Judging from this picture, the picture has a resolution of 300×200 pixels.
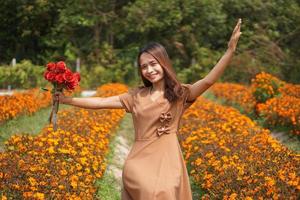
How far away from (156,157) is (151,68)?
484 millimetres

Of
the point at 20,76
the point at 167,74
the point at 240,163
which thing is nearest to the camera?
the point at 167,74

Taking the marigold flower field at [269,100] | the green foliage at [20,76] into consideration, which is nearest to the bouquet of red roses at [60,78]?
the marigold flower field at [269,100]

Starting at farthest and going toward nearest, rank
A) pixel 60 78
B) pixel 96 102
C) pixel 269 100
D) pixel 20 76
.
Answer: pixel 20 76 < pixel 269 100 < pixel 60 78 < pixel 96 102

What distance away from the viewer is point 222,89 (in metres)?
16.1

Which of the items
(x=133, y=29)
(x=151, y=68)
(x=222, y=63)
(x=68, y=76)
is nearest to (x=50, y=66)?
(x=68, y=76)

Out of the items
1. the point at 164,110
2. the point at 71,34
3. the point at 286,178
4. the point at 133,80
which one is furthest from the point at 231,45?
the point at 71,34

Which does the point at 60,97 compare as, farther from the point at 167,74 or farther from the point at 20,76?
the point at 20,76

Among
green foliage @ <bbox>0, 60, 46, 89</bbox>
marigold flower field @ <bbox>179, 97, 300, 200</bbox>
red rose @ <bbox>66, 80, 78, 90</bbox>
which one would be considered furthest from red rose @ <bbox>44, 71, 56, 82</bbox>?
green foliage @ <bbox>0, 60, 46, 89</bbox>

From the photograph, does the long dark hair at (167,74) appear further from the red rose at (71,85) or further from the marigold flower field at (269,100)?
the marigold flower field at (269,100)

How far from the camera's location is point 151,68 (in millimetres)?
3037

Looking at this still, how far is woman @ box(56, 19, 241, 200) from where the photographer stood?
288 cm

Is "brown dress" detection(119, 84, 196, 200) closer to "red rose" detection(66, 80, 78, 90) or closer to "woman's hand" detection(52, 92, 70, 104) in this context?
"woman's hand" detection(52, 92, 70, 104)

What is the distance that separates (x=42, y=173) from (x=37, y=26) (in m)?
25.2

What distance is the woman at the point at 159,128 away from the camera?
2.88 metres
